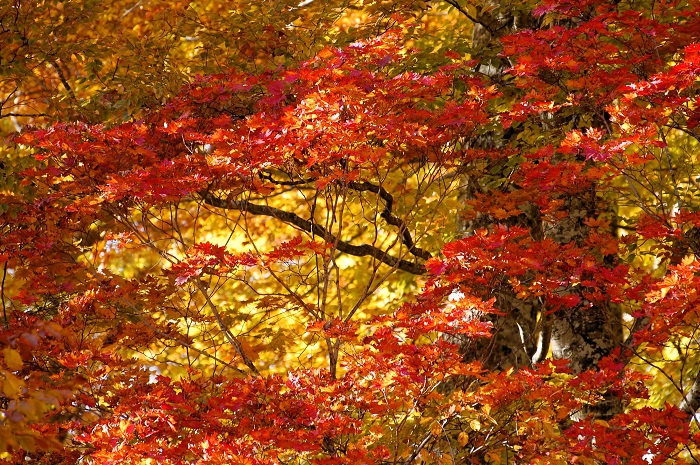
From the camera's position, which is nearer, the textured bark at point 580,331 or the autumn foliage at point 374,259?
the autumn foliage at point 374,259

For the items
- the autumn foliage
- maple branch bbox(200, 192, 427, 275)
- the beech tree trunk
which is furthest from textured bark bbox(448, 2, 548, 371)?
maple branch bbox(200, 192, 427, 275)

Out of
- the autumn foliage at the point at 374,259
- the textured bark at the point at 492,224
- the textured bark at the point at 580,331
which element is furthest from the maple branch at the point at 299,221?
the textured bark at the point at 580,331

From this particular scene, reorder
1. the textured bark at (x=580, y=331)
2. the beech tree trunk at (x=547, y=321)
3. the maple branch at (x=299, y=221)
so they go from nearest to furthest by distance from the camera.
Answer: the maple branch at (x=299, y=221)
the beech tree trunk at (x=547, y=321)
the textured bark at (x=580, y=331)

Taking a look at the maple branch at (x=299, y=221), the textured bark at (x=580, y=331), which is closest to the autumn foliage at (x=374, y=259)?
the maple branch at (x=299, y=221)

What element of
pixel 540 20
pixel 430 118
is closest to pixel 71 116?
pixel 430 118

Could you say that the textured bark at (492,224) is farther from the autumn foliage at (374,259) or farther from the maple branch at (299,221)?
the maple branch at (299,221)

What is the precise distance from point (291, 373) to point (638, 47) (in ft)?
8.64

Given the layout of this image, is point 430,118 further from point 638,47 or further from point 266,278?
point 266,278

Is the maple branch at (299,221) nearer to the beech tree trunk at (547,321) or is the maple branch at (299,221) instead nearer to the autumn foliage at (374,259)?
the autumn foliage at (374,259)

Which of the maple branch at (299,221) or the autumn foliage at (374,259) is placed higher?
the maple branch at (299,221)

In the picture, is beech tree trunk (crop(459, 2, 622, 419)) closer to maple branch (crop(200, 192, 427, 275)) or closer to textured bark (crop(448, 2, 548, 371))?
textured bark (crop(448, 2, 548, 371))

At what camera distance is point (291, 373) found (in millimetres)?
3965

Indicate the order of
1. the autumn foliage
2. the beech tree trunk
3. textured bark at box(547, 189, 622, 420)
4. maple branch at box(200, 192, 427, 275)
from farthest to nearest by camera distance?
1. textured bark at box(547, 189, 622, 420)
2. the beech tree trunk
3. maple branch at box(200, 192, 427, 275)
4. the autumn foliage

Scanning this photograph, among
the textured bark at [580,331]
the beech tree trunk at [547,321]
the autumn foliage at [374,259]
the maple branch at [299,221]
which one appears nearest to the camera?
the autumn foliage at [374,259]
